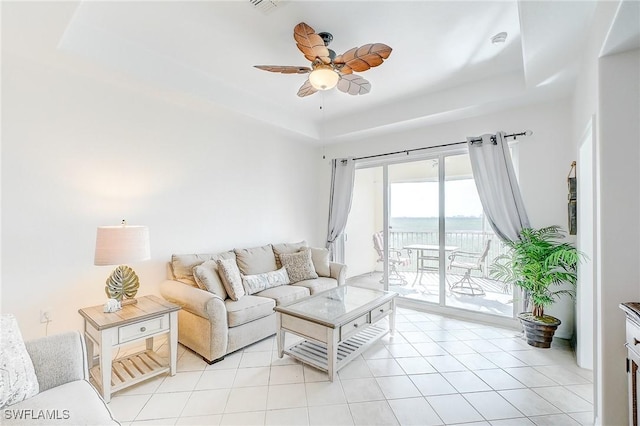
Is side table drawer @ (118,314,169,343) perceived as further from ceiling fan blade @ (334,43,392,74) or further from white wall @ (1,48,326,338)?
ceiling fan blade @ (334,43,392,74)

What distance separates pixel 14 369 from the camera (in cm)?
131

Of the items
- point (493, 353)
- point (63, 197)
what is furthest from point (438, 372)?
point (63, 197)

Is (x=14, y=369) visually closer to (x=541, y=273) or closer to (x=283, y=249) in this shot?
(x=283, y=249)

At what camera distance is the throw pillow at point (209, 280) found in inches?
111

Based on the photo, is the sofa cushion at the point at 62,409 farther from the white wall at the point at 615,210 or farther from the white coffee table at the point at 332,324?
the white wall at the point at 615,210

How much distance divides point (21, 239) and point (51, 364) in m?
1.36

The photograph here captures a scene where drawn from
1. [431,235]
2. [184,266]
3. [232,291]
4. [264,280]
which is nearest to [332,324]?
[232,291]

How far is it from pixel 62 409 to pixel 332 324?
5.22 feet

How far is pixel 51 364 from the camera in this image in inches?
57.9

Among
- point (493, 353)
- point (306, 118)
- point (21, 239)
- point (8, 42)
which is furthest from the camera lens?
point (306, 118)

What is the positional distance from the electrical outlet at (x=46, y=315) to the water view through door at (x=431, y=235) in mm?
3933

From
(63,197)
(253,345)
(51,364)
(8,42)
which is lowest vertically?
(253,345)

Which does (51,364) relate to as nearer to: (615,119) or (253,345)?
(253,345)

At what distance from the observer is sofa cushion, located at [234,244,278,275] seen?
11.4ft
